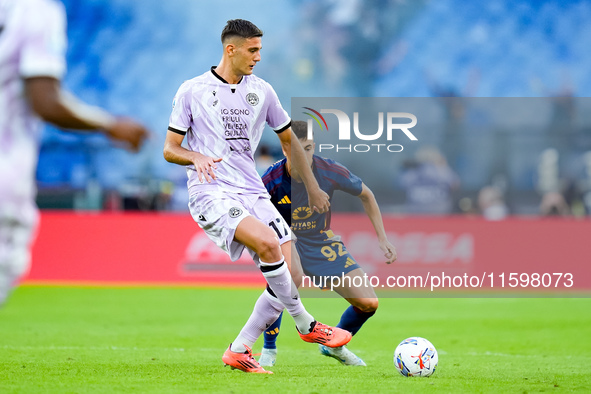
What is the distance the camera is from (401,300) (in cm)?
1473

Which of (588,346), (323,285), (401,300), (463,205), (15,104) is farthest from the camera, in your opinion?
(463,205)

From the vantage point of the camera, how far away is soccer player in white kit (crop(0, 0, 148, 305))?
3.98 meters

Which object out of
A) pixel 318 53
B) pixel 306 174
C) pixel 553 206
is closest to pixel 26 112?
pixel 306 174

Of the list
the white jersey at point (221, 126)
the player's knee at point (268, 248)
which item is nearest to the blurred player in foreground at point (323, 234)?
the white jersey at point (221, 126)

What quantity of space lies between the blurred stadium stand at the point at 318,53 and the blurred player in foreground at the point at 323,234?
14562mm

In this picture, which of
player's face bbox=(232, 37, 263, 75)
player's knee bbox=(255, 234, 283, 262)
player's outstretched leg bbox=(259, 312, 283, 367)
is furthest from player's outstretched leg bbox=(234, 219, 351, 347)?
player's face bbox=(232, 37, 263, 75)

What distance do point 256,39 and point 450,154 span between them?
36.8ft

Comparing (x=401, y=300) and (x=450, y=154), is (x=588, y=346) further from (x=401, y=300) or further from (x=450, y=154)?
(x=450, y=154)

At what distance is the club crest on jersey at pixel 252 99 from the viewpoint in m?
6.56

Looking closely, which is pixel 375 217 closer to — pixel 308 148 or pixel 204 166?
pixel 308 148

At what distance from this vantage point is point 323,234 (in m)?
7.66

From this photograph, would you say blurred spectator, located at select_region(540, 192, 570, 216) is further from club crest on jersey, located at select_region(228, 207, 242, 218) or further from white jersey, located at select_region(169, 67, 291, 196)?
club crest on jersey, located at select_region(228, 207, 242, 218)

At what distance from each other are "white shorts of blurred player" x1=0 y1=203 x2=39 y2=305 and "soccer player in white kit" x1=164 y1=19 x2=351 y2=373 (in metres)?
2.03

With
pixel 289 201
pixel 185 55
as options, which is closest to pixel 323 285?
pixel 289 201
